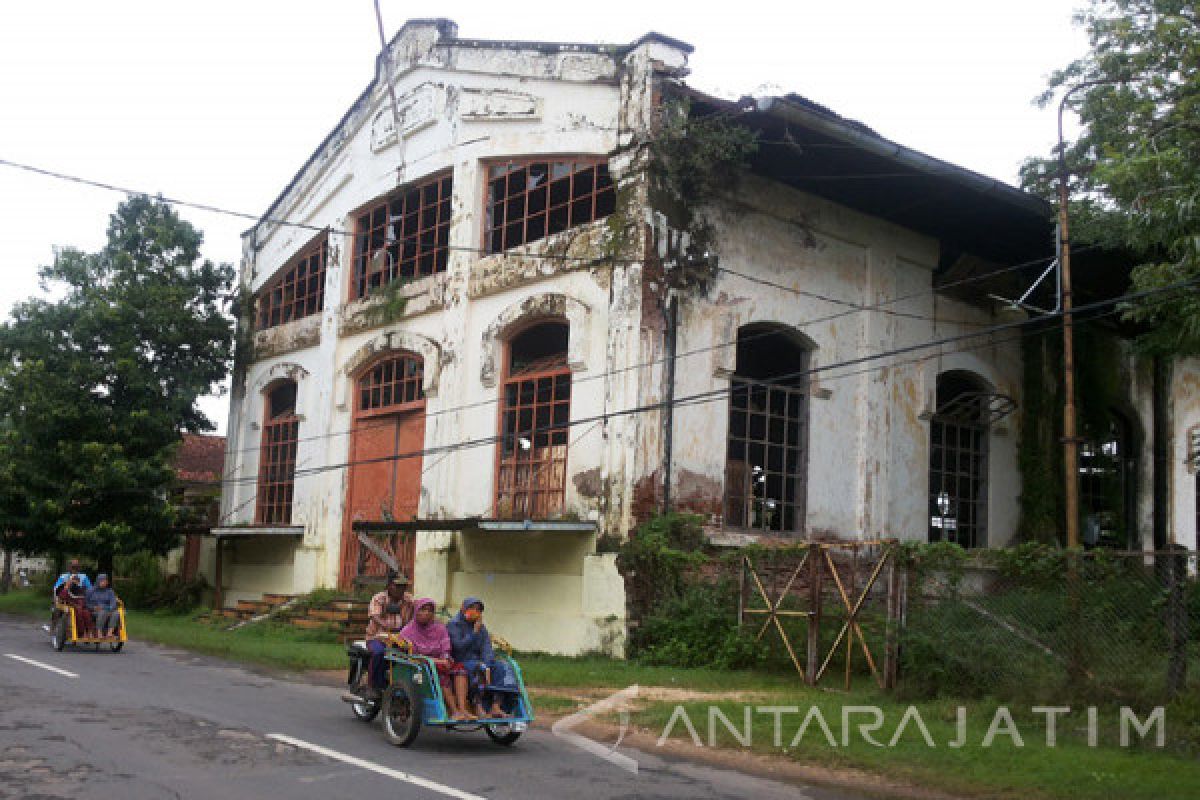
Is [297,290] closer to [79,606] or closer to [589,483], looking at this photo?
[79,606]

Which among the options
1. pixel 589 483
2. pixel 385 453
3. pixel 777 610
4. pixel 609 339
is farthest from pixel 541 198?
pixel 777 610

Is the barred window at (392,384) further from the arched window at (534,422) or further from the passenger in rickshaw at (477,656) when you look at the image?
the passenger in rickshaw at (477,656)

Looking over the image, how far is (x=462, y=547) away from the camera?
2000 cm

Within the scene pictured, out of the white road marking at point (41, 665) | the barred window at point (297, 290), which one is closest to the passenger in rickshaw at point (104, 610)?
the white road marking at point (41, 665)

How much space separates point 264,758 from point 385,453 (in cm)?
1420

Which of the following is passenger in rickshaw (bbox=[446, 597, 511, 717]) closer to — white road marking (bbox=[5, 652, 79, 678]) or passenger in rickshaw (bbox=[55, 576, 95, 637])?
white road marking (bbox=[5, 652, 79, 678])

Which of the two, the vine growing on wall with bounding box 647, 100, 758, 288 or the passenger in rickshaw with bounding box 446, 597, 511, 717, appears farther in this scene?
the vine growing on wall with bounding box 647, 100, 758, 288

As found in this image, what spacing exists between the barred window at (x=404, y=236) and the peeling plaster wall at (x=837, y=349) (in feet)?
18.5

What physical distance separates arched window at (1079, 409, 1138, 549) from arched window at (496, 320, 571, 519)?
1220cm

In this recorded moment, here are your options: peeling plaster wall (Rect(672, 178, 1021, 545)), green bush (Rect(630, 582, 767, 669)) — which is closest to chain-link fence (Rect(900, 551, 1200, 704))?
green bush (Rect(630, 582, 767, 669))

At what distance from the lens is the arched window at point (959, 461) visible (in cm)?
2159

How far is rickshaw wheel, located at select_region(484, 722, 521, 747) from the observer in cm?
950

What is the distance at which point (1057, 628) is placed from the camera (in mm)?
10883

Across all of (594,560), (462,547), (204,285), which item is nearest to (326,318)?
(204,285)
